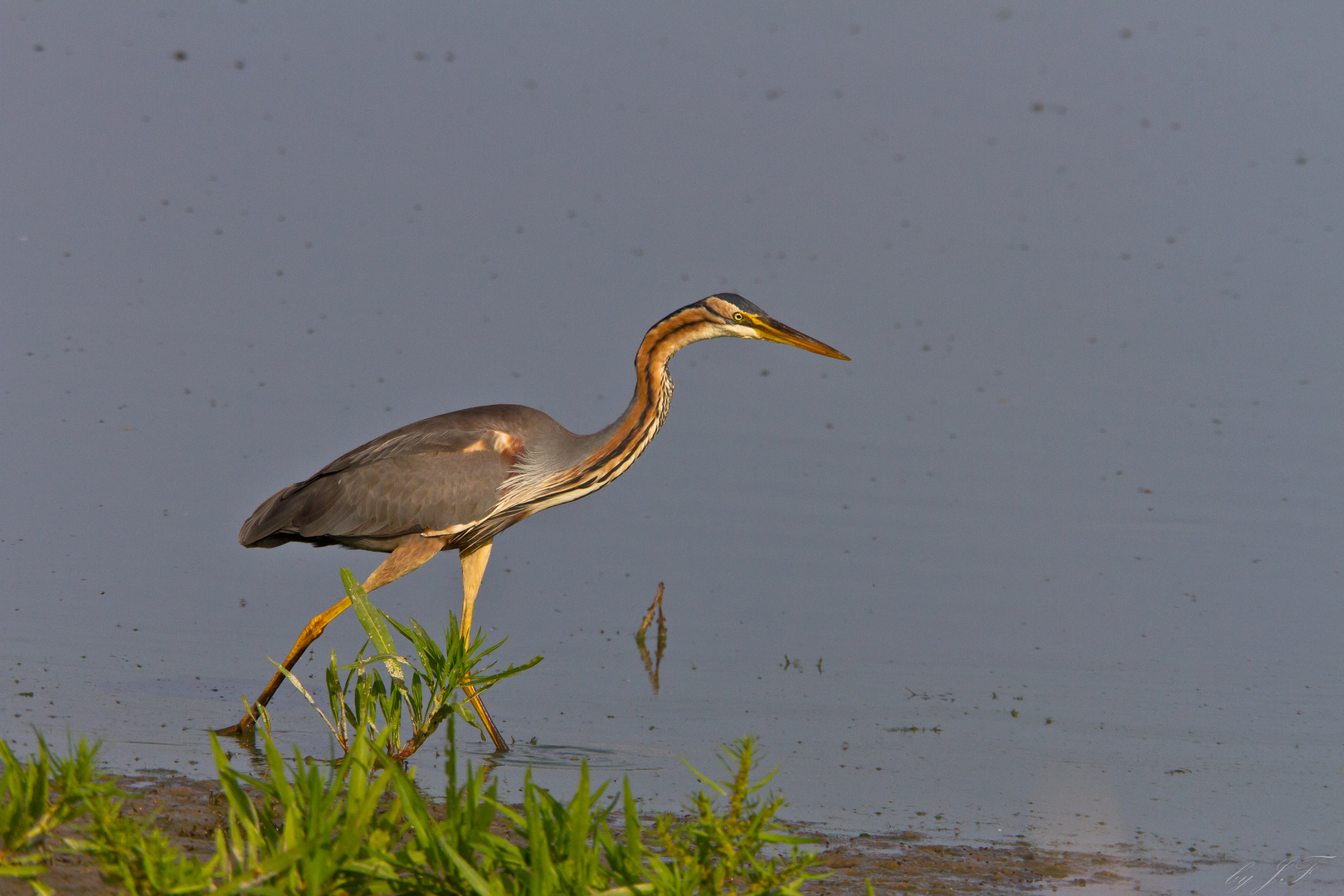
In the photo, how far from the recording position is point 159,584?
8375 mm

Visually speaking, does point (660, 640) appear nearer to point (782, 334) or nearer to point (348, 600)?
point (782, 334)

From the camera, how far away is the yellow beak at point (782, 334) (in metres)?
7.44

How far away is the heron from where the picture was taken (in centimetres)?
742

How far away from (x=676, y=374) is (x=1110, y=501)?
3.83 metres

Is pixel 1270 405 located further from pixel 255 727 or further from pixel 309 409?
pixel 255 727

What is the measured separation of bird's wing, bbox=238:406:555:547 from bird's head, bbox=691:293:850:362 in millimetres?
1009

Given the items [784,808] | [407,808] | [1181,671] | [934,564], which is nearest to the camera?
[407,808]

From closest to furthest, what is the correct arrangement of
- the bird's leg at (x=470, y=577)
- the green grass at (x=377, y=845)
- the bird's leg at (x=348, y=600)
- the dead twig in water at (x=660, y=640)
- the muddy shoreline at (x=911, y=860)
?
the green grass at (x=377, y=845), the muddy shoreline at (x=911, y=860), the bird's leg at (x=348, y=600), the bird's leg at (x=470, y=577), the dead twig in water at (x=660, y=640)

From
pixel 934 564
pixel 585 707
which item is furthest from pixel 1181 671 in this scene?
pixel 585 707

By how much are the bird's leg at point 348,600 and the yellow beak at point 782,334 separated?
1.78 metres

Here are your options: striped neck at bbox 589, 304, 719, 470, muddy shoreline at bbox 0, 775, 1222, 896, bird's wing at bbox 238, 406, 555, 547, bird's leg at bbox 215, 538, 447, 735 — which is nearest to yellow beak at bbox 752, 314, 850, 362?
striped neck at bbox 589, 304, 719, 470

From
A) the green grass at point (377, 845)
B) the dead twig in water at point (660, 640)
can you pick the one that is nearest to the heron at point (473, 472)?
the dead twig in water at point (660, 640)

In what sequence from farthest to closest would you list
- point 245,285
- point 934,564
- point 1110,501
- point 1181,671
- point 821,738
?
point 245,285 < point 1110,501 < point 934,564 < point 1181,671 < point 821,738

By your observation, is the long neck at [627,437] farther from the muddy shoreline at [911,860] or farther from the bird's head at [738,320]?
the muddy shoreline at [911,860]
